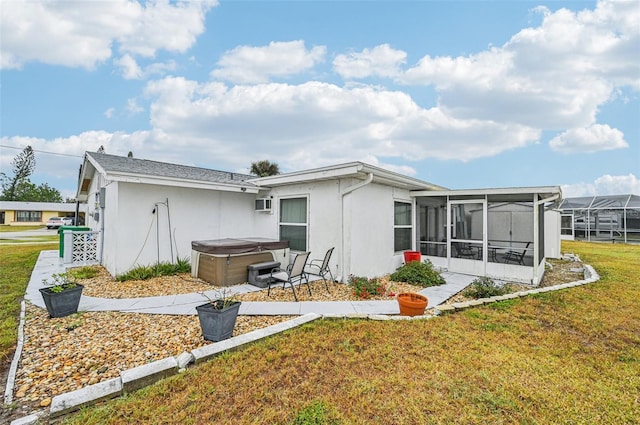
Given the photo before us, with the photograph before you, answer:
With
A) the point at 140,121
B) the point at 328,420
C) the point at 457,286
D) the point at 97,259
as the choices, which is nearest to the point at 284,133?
the point at 140,121

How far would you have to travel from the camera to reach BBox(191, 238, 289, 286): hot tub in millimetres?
6676

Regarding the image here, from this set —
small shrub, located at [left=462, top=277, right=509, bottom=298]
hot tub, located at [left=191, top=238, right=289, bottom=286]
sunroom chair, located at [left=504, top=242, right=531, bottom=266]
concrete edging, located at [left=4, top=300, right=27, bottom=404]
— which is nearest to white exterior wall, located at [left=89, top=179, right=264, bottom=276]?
hot tub, located at [left=191, top=238, right=289, bottom=286]

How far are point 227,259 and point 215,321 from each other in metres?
3.23

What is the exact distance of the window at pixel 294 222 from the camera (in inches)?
318

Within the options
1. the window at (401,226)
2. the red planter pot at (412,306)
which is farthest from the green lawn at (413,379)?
the window at (401,226)

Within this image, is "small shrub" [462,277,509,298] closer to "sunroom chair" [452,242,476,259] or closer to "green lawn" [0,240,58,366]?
"sunroom chair" [452,242,476,259]

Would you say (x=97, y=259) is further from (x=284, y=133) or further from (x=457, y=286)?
(x=457, y=286)

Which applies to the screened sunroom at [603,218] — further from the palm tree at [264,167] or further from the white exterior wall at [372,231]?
the palm tree at [264,167]

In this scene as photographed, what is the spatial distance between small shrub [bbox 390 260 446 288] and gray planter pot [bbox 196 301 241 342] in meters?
4.99

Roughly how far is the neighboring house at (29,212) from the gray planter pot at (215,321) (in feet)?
164

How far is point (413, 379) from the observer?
2936 mm

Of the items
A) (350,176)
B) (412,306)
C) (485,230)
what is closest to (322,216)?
(350,176)

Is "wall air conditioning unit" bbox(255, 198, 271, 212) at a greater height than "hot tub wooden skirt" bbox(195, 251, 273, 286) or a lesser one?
greater

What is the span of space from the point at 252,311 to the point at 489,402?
3531 millimetres
